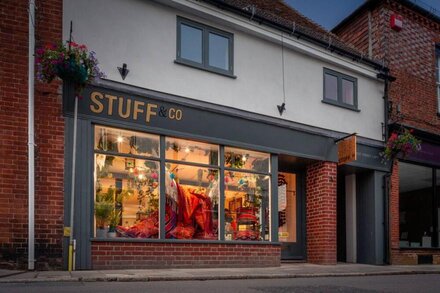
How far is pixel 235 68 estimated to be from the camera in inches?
536

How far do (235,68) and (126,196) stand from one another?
430 centimetres

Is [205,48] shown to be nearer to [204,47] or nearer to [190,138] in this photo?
[204,47]

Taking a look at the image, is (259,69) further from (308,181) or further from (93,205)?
(93,205)

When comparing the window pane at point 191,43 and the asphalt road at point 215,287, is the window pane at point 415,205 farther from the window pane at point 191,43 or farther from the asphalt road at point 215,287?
the window pane at point 191,43

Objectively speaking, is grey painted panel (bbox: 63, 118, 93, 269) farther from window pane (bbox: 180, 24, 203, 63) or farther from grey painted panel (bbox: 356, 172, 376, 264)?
grey painted panel (bbox: 356, 172, 376, 264)

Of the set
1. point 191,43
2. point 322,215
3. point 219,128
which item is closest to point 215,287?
point 219,128

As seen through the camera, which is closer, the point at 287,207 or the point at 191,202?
the point at 191,202

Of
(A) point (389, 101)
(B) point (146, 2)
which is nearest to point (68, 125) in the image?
(B) point (146, 2)

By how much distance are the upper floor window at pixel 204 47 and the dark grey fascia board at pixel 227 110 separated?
883mm

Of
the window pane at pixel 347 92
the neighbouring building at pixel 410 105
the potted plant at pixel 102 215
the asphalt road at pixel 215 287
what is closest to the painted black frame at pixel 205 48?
the potted plant at pixel 102 215

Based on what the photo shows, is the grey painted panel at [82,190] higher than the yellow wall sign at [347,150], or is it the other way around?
the yellow wall sign at [347,150]

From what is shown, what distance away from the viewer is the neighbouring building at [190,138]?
34.3 feet

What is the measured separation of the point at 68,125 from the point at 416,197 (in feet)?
39.4

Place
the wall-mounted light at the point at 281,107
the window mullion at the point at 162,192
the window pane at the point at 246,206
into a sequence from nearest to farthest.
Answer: the window mullion at the point at 162,192
the window pane at the point at 246,206
the wall-mounted light at the point at 281,107
